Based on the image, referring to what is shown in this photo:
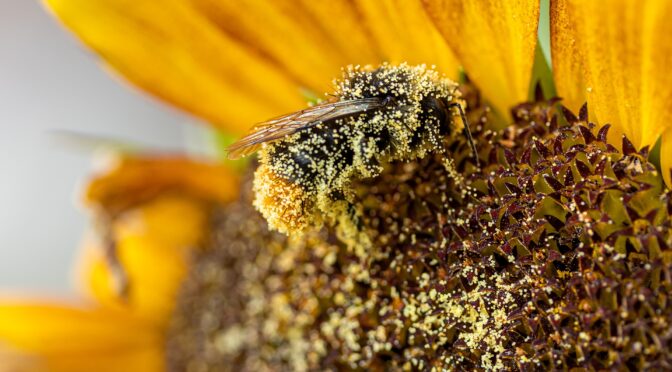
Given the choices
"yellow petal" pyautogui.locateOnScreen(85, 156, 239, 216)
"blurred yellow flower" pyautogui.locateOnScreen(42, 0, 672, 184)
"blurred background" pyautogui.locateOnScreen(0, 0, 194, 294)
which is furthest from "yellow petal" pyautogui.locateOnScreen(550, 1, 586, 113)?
"blurred background" pyautogui.locateOnScreen(0, 0, 194, 294)

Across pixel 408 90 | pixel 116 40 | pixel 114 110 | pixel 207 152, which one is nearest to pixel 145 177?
pixel 207 152

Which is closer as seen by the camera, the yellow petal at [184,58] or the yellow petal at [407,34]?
the yellow petal at [407,34]

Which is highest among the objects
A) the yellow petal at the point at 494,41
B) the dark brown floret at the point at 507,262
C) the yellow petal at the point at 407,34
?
the yellow petal at the point at 407,34

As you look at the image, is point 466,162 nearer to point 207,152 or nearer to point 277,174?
point 277,174

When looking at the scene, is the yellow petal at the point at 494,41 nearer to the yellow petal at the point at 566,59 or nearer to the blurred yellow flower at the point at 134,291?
the yellow petal at the point at 566,59

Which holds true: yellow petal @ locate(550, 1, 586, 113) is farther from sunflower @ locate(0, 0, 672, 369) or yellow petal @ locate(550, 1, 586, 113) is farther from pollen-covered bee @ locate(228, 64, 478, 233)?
pollen-covered bee @ locate(228, 64, 478, 233)

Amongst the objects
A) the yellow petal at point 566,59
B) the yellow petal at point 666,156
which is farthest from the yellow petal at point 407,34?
the yellow petal at point 666,156
